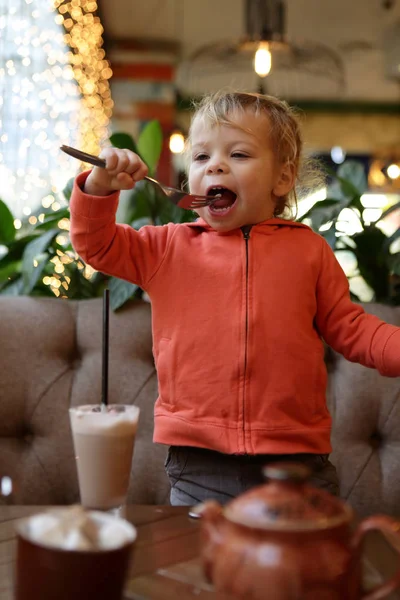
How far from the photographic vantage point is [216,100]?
5.35 feet

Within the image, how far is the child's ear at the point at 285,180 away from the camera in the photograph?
1699 millimetres

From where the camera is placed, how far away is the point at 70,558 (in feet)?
2.35

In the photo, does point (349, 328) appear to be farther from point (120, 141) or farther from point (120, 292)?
point (120, 141)

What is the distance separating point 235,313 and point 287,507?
824mm

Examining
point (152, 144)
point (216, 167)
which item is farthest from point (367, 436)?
point (152, 144)

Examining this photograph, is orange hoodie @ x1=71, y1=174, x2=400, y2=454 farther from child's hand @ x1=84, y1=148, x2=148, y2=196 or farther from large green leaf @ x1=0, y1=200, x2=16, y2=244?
large green leaf @ x1=0, y1=200, x2=16, y2=244

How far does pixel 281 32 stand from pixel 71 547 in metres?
4.72

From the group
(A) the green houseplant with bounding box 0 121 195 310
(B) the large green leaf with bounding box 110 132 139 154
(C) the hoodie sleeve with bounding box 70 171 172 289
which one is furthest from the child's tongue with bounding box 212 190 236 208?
(B) the large green leaf with bounding box 110 132 139 154

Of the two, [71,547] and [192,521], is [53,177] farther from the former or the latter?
[71,547]

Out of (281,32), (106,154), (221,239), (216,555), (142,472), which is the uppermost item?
(281,32)

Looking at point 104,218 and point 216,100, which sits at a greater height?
point 216,100

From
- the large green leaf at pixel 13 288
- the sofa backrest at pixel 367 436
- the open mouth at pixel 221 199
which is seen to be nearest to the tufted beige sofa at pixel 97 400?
the sofa backrest at pixel 367 436

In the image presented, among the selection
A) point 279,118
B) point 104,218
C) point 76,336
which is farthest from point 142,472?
point 279,118

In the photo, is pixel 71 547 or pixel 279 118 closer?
pixel 71 547
